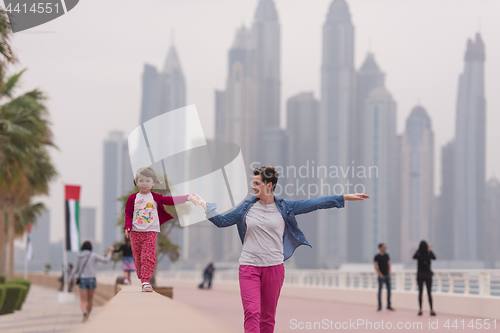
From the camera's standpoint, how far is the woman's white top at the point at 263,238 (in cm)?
542

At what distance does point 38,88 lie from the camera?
2286 centimetres

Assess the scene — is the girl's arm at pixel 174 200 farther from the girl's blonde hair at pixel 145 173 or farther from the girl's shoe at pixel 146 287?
the girl's shoe at pixel 146 287

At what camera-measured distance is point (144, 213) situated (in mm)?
6574

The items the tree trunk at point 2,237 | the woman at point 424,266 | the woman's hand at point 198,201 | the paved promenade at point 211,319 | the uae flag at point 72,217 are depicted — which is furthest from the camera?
the tree trunk at point 2,237

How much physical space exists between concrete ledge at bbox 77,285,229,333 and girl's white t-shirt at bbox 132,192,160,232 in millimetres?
1832

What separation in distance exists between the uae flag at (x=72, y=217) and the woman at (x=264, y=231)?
16059 mm

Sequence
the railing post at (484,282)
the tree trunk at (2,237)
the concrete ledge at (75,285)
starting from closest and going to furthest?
1. the railing post at (484,282)
2. the concrete ledge at (75,285)
3. the tree trunk at (2,237)

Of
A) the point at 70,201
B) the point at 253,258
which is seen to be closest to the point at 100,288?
the point at 70,201

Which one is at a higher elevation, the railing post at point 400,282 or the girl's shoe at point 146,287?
the girl's shoe at point 146,287

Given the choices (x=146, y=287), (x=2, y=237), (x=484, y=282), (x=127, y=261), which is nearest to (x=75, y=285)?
(x=2, y=237)

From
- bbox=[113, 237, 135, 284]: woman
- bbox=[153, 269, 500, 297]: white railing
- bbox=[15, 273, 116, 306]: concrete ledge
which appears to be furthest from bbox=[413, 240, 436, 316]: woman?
bbox=[15, 273, 116, 306]: concrete ledge

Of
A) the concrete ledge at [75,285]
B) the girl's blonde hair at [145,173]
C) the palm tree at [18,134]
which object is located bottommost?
the concrete ledge at [75,285]

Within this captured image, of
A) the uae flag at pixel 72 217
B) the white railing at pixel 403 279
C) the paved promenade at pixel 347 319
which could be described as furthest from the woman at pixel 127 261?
the uae flag at pixel 72 217

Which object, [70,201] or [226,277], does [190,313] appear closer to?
[70,201]
